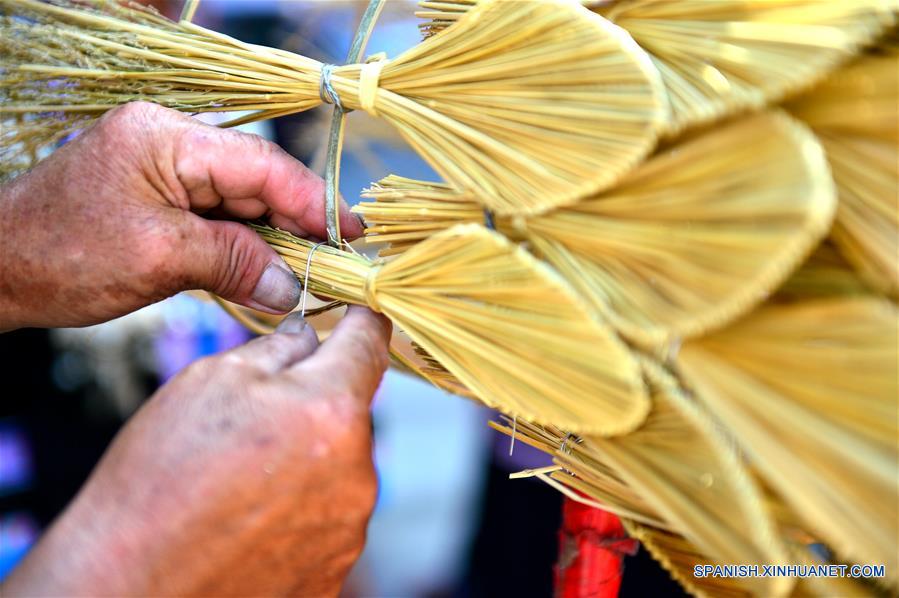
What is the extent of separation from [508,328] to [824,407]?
25cm

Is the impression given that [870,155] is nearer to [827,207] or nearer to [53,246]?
[827,207]

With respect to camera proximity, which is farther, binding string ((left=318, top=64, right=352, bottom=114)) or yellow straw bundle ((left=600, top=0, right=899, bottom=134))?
binding string ((left=318, top=64, right=352, bottom=114))

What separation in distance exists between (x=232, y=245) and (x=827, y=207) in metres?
0.59

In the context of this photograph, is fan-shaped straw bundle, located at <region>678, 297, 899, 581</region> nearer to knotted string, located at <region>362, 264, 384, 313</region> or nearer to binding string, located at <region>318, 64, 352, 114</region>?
knotted string, located at <region>362, 264, 384, 313</region>

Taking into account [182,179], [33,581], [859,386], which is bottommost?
[33,581]

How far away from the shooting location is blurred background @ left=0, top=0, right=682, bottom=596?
146 cm

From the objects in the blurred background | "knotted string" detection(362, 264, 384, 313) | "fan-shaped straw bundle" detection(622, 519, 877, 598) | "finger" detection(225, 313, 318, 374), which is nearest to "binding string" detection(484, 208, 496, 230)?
"knotted string" detection(362, 264, 384, 313)

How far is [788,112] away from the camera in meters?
0.49

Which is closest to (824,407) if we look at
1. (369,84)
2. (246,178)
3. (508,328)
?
(508,328)

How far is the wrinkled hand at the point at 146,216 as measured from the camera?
71cm

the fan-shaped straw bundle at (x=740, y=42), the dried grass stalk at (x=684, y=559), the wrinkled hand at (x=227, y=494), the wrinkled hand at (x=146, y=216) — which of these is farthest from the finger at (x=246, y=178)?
the dried grass stalk at (x=684, y=559)

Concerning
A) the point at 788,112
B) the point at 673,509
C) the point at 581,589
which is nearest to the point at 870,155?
the point at 788,112

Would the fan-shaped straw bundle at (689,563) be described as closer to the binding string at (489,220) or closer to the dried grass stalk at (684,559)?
the dried grass stalk at (684,559)

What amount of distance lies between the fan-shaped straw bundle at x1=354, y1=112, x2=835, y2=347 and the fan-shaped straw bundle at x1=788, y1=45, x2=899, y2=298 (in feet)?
0.16
